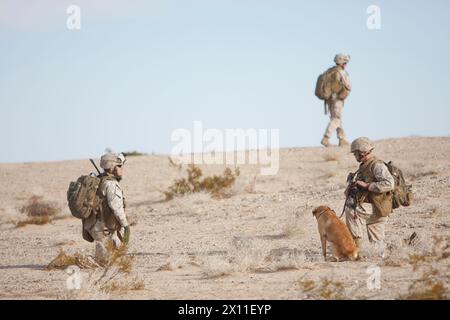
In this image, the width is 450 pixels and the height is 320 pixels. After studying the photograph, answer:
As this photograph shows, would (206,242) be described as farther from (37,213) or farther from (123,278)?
(37,213)

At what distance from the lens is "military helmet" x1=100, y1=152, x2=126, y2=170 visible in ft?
35.9

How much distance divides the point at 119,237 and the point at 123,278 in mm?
1235

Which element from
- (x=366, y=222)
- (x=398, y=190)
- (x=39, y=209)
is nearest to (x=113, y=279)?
(x=366, y=222)

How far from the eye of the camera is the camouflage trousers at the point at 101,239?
10.8 m

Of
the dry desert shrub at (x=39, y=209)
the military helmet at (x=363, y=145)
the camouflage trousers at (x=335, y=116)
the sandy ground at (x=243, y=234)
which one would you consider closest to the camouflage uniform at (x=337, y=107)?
the camouflage trousers at (x=335, y=116)

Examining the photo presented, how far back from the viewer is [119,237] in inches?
433

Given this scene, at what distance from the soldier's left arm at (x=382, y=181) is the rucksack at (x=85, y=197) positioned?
3.60 metres

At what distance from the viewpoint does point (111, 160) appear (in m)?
10.9

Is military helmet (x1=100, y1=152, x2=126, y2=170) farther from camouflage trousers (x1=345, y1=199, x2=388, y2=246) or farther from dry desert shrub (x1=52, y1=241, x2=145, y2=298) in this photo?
camouflage trousers (x1=345, y1=199, x2=388, y2=246)

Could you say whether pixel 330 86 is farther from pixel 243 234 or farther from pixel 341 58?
pixel 243 234

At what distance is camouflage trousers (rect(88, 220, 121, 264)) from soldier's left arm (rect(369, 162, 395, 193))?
11.4ft
